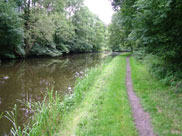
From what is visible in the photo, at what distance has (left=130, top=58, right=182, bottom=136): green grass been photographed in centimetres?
350

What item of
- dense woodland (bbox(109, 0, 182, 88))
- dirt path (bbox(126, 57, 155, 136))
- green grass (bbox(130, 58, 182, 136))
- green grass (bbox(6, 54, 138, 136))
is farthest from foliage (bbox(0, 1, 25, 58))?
dirt path (bbox(126, 57, 155, 136))

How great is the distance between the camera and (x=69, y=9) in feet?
136

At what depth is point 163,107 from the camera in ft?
15.1

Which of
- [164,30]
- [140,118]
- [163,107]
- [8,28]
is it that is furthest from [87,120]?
[8,28]

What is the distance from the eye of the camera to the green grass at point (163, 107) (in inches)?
138

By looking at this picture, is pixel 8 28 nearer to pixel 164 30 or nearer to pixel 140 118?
pixel 164 30

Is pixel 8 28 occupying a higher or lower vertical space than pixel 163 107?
higher

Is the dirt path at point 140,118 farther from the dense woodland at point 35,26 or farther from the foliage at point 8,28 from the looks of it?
the dense woodland at point 35,26

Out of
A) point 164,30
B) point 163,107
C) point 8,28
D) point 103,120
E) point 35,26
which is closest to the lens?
point 103,120

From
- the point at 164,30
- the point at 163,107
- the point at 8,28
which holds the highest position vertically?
the point at 8,28

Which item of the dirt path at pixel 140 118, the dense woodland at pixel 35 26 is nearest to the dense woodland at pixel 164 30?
the dirt path at pixel 140 118

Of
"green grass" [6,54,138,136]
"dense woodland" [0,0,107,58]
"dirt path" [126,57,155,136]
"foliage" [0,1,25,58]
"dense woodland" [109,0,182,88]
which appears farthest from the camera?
"dense woodland" [0,0,107,58]

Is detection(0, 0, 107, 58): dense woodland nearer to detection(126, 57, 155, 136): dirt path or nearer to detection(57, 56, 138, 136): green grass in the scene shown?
detection(57, 56, 138, 136): green grass

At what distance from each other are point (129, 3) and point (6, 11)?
50.6 ft
